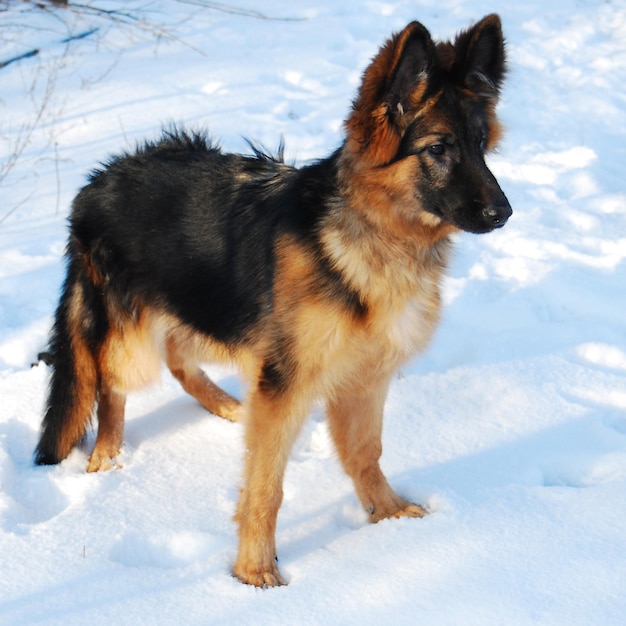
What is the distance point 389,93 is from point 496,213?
62cm

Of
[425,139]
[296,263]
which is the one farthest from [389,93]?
[296,263]

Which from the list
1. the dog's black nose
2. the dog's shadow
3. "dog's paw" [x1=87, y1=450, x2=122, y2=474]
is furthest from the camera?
the dog's shadow

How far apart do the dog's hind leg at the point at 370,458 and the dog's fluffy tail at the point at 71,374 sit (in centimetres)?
130

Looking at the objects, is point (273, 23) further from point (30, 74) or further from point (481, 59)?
point (481, 59)

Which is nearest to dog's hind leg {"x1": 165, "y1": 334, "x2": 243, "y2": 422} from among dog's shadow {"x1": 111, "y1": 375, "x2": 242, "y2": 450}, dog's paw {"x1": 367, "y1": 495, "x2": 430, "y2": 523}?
dog's shadow {"x1": 111, "y1": 375, "x2": 242, "y2": 450}

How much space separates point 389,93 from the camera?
3.27 metres

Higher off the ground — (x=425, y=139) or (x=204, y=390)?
(x=425, y=139)

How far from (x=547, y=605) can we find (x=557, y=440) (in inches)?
52.9

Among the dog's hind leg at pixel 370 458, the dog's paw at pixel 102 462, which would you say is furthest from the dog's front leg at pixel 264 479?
the dog's paw at pixel 102 462

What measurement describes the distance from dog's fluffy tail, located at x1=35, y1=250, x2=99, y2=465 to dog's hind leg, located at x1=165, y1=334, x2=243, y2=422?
1.75ft

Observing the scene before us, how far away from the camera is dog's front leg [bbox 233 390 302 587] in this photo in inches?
135

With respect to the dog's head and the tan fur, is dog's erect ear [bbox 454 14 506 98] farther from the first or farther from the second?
the tan fur

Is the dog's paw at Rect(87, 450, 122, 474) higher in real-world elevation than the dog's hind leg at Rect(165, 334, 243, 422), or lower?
lower

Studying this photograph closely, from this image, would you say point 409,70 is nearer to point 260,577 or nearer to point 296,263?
point 296,263
